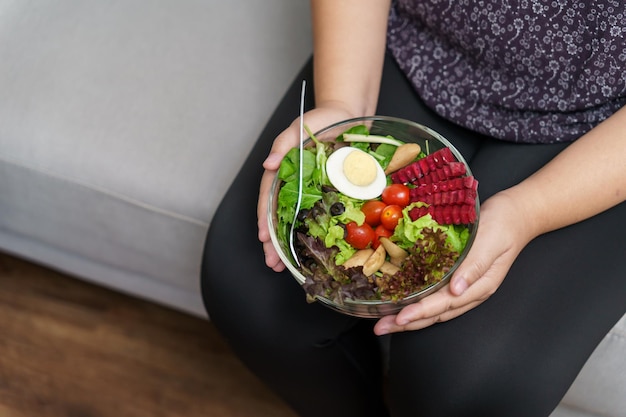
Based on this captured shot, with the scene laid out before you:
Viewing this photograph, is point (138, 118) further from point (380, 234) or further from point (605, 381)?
point (605, 381)

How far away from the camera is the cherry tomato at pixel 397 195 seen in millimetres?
855

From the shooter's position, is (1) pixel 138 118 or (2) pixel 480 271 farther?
(1) pixel 138 118

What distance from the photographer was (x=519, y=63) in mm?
965

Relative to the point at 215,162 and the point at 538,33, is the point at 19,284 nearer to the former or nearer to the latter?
the point at 215,162

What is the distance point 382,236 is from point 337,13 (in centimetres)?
41

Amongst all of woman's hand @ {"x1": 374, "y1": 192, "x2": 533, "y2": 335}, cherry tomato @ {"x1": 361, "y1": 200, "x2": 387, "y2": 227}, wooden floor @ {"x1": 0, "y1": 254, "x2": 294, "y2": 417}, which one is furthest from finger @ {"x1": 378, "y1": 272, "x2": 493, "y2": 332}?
wooden floor @ {"x1": 0, "y1": 254, "x2": 294, "y2": 417}

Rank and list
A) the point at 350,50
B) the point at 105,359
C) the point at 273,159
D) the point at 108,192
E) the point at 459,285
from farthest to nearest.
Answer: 1. the point at 105,359
2. the point at 108,192
3. the point at 350,50
4. the point at 273,159
5. the point at 459,285

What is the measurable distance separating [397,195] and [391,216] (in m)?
0.03

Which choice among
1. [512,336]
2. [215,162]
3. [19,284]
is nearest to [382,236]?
[512,336]

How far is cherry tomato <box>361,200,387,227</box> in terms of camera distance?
856mm

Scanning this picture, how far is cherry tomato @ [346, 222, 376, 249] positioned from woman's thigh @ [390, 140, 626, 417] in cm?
19

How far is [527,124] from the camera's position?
100 cm

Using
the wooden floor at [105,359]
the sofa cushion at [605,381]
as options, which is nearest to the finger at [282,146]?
the sofa cushion at [605,381]

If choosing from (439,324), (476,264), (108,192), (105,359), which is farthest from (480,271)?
(105,359)
